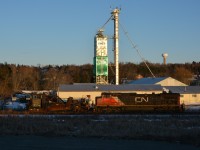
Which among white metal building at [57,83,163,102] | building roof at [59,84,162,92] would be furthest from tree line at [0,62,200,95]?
white metal building at [57,83,163,102]

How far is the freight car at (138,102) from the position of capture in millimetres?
46625

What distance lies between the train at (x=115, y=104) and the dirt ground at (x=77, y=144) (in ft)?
68.7

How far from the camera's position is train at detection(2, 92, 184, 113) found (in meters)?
45.5

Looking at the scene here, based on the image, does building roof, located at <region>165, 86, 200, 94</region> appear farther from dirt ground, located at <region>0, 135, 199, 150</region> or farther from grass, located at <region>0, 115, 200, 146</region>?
dirt ground, located at <region>0, 135, 199, 150</region>

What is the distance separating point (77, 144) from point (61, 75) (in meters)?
95.7

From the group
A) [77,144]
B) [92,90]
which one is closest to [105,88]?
[92,90]

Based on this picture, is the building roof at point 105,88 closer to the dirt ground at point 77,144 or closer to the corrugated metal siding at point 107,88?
the corrugated metal siding at point 107,88

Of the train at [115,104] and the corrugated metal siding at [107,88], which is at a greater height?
the corrugated metal siding at [107,88]

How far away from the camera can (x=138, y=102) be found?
4794cm

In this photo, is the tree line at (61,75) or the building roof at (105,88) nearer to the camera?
the building roof at (105,88)

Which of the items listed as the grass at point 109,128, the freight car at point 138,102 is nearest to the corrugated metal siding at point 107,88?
the freight car at point 138,102

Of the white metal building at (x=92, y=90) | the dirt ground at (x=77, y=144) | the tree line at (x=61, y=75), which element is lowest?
the dirt ground at (x=77, y=144)

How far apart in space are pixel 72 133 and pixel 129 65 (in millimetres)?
122793

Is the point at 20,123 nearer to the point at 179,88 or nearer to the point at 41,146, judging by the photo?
the point at 41,146
